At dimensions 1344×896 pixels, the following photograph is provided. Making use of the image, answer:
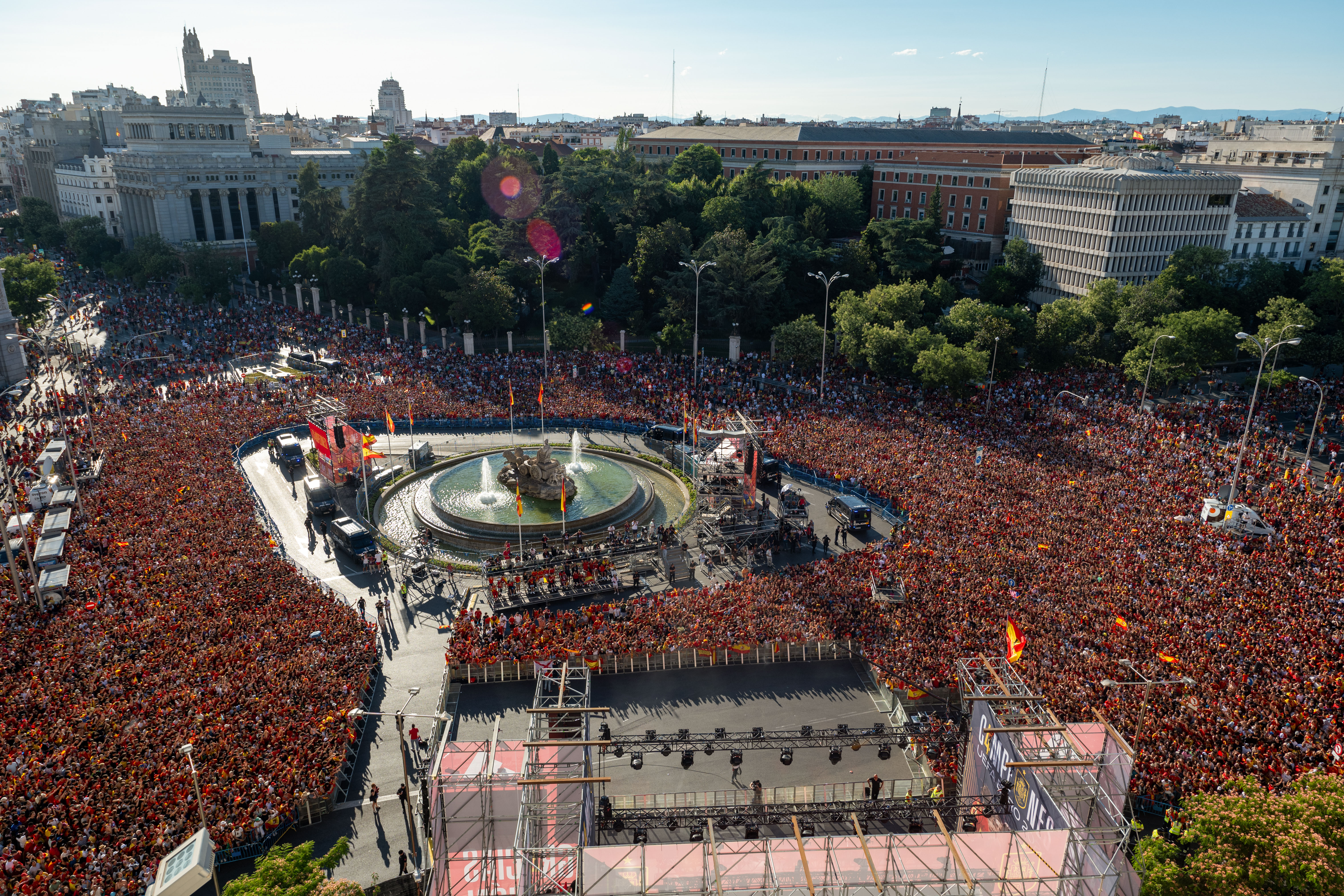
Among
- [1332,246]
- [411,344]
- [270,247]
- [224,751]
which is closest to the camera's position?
[224,751]

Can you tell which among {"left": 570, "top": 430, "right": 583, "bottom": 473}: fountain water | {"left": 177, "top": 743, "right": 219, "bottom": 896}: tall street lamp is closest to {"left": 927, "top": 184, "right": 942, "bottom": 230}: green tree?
{"left": 570, "top": 430, "right": 583, "bottom": 473}: fountain water

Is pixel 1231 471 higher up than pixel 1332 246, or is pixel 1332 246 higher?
pixel 1332 246

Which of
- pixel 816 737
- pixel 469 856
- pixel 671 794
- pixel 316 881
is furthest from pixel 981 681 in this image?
pixel 316 881

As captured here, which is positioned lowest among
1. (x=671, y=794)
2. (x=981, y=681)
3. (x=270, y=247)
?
(x=671, y=794)

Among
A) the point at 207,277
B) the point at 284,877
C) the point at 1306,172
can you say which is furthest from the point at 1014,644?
the point at 207,277

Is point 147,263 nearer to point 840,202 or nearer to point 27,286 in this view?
point 27,286

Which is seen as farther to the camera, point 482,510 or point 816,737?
point 482,510

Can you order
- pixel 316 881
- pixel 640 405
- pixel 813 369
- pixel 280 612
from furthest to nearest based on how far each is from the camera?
pixel 813 369
pixel 640 405
pixel 280 612
pixel 316 881

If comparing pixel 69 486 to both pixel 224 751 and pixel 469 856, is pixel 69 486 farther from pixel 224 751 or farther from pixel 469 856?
pixel 469 856
